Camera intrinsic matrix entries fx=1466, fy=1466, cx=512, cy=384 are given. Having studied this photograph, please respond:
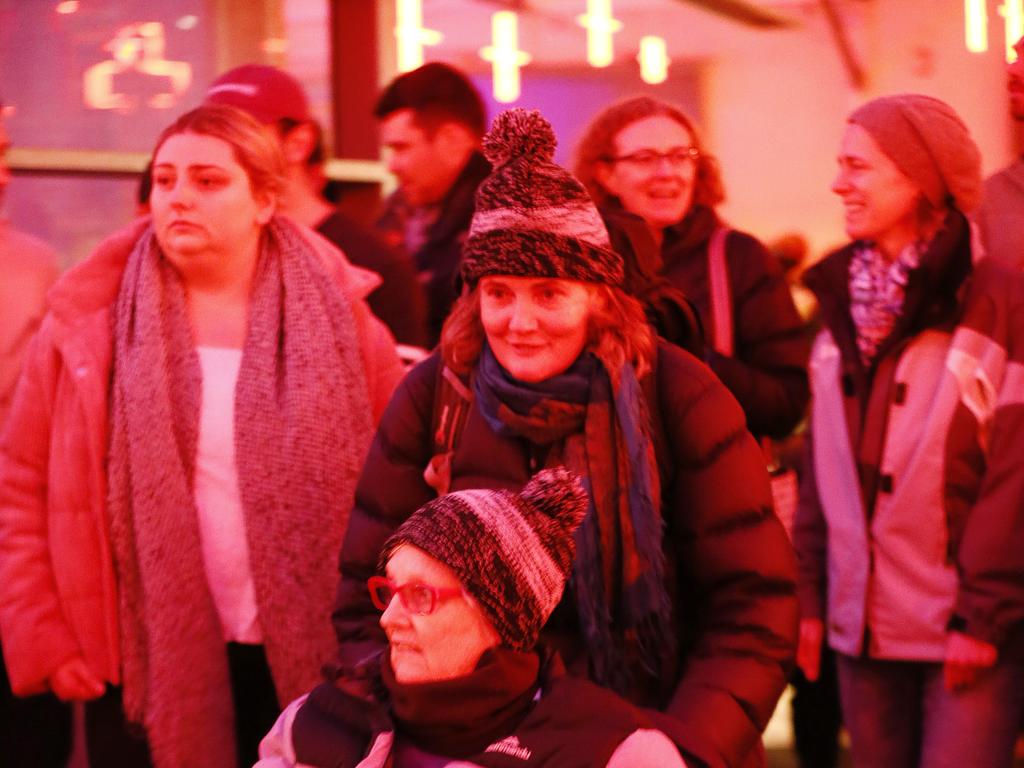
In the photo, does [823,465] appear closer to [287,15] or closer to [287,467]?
[287,467]

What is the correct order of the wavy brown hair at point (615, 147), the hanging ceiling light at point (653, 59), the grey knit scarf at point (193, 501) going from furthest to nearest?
the hanging ceiling light at point (653, 59)
the wavy brown hair at point (615, 147)
the grey knit scarf at point (193, 501)

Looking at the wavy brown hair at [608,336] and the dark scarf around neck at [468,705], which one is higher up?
the wavy brown hair at [608,336]

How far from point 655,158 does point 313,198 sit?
1060 mm

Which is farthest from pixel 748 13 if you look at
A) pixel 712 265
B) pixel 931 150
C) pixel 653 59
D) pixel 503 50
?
pixel 931 150

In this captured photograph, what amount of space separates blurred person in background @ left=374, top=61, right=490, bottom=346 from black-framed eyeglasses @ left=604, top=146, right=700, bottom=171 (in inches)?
25.1

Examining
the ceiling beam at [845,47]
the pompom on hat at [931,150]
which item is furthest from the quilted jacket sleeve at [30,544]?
the ceiling beam at [845,47]

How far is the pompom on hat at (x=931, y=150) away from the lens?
349cm

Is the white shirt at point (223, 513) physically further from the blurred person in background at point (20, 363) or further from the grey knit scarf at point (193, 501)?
the blurred person in background at point (20, 363)

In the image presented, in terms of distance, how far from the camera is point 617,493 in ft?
8.54

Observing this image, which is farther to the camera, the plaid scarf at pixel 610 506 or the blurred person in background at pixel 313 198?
the blurred person in background at pixel 313 198

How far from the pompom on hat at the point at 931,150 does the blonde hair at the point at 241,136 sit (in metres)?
1.46

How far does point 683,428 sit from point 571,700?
2.11 feet

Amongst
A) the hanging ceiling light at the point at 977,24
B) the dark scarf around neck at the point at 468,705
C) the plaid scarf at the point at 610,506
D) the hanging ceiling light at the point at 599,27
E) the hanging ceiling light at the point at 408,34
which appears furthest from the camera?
the hanging ceiling light at the point at 599,27

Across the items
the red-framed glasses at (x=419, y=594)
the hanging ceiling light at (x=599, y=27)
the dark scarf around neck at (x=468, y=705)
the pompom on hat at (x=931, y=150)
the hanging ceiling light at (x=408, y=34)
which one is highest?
the hanging ceiling light at (x=599, y=27)
